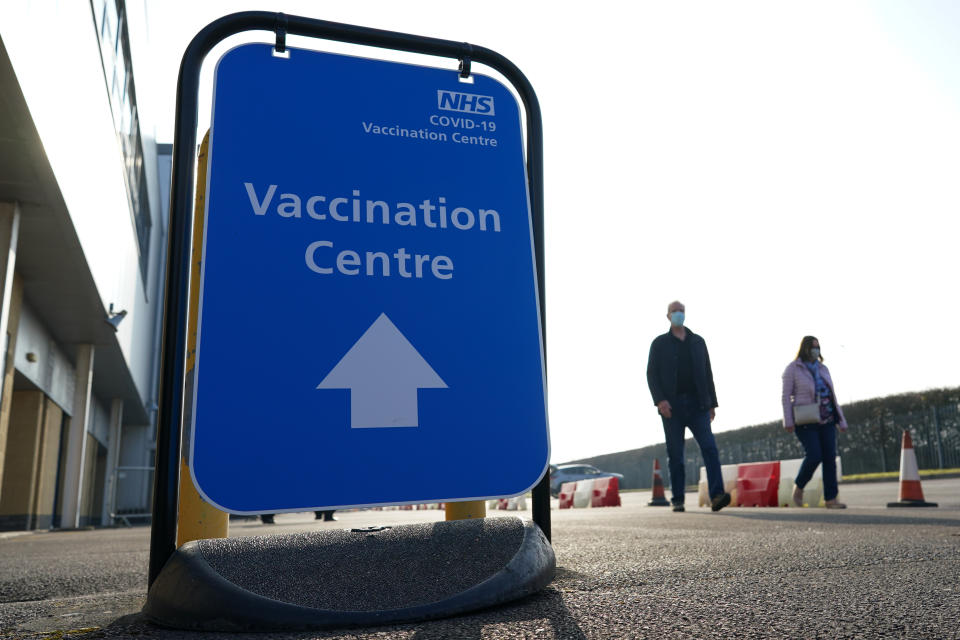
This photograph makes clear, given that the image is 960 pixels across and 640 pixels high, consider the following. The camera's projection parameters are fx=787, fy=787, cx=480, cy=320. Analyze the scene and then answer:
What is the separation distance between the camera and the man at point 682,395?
Result: 6.83 m

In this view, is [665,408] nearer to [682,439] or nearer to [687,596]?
[682,439]

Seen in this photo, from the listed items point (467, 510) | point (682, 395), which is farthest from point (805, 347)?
point (467, 510)

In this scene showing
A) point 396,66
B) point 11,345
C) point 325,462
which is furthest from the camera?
point 11,345

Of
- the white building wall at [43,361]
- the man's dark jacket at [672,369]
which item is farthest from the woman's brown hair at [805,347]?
the white building wall at [43,361]

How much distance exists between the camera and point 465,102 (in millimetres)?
2301

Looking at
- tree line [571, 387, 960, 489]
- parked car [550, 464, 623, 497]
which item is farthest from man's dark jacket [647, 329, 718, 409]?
parked car [550, 464, 623, 497]

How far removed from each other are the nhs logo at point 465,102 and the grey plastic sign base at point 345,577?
1.16m

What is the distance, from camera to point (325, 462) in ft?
6.13

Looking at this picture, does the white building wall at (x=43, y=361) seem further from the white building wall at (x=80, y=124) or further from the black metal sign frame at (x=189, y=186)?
the black metal sign frame at (x=189, y=186)

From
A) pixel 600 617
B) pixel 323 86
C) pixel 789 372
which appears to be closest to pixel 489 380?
pixel 600 617

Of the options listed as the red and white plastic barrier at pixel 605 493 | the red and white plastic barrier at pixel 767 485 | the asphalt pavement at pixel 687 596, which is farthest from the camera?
the red and white plastic barrier at pixel 605 493

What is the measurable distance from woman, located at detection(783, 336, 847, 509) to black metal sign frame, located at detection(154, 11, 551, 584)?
5454mm

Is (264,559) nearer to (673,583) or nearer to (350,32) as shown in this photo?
(673,583)

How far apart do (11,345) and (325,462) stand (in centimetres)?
1179
